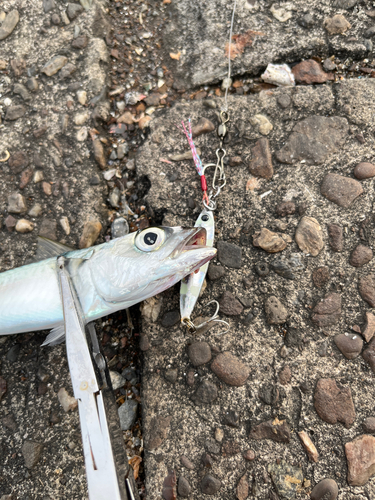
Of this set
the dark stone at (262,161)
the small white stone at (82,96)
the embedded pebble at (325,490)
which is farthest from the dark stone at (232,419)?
the small white stone at (82,96)

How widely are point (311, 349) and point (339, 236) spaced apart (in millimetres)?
764

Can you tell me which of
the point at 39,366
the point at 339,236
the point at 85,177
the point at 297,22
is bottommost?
the point at 39,366

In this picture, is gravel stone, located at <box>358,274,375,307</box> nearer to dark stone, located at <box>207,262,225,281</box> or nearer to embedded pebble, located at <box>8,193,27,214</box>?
dark stone, located at <box>207,262,225,281</box>

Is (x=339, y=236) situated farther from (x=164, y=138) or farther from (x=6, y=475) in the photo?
(x=6, y=475)

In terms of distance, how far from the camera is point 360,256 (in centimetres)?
220

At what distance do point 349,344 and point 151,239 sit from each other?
4.54ft

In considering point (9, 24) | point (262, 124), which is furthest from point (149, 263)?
point (9, 24)

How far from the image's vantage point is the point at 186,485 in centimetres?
197

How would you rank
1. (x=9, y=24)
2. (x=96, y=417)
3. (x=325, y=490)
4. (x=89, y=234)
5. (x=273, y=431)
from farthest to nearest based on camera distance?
(x=9, y=24), (x=89, y=234), (x=273, y=431), (x=325, y=490), (x=96, y=417)

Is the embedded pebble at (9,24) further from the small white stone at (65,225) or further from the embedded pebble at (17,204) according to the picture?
the small white stone at (65,225)

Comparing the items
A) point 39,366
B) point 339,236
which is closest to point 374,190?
point 339,236

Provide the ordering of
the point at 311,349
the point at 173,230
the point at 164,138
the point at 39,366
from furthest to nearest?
1. the point at 164,138
2. the point at 39,366
3. the point at 311,349
4. the point at 173,230

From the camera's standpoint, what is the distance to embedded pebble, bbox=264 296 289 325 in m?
2.15

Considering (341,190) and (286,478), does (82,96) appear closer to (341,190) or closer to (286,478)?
(341,190)
